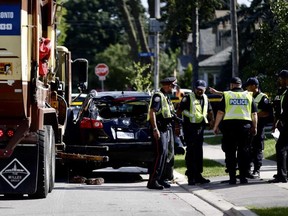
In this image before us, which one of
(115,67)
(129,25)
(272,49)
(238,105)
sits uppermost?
(129,25)

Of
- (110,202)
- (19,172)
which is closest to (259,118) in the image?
(110,202)

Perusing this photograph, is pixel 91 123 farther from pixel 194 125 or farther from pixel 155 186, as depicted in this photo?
pixel 194 125

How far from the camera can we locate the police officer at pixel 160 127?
51.2ft

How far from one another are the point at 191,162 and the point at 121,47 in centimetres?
6744

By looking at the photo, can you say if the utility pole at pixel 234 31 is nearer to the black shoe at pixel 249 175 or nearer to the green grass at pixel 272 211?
the black shoe at pixel 249 175

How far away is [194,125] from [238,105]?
35.5 inches

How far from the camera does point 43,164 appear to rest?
44.8 ft

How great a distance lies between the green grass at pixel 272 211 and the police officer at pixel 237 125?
3.49 meters

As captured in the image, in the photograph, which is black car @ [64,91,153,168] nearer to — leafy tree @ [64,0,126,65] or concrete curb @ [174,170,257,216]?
concrete curb @ [174,170,257,216]

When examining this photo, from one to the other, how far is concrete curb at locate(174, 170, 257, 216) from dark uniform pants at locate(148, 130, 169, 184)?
1.95ft

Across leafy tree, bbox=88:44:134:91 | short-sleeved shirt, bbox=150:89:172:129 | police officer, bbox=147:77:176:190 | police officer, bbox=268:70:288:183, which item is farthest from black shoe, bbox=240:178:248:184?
leafy tree, bbox=88:44:134:91

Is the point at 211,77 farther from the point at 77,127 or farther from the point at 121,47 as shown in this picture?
the point at 77,127

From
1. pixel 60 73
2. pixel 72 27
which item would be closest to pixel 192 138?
pixel 60 73

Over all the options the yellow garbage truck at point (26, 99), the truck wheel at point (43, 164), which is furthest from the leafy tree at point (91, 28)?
the truck wheel at point (43, 164)
